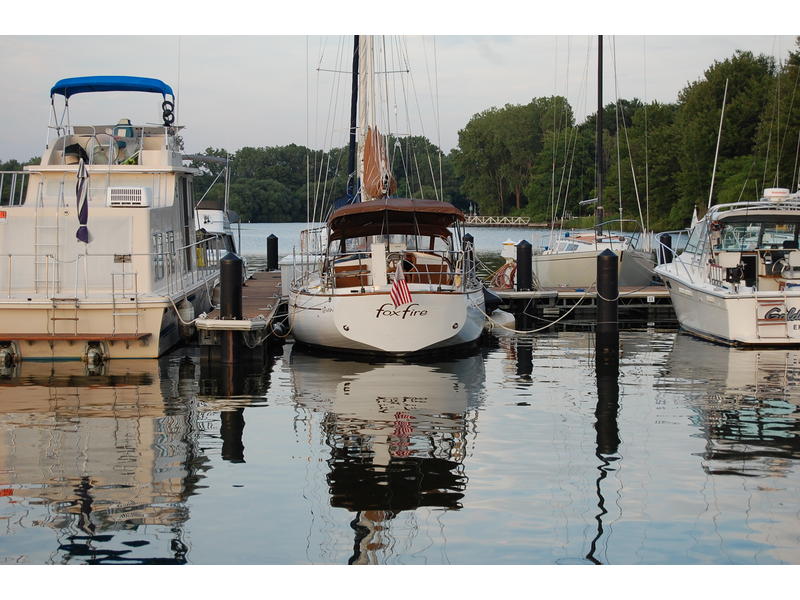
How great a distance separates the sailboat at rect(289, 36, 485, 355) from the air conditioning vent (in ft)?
11.4

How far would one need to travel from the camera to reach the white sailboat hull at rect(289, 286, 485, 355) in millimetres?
18422

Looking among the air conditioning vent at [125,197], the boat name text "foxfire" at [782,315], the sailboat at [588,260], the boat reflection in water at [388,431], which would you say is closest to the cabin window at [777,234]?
the boat name text "foxfire" at [782,315]

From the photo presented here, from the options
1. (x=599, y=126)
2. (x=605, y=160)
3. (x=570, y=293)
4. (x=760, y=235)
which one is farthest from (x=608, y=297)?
(x=605, y=160)

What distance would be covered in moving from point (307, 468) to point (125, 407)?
446cm

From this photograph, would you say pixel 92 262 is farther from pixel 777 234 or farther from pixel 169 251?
pixel 777 234

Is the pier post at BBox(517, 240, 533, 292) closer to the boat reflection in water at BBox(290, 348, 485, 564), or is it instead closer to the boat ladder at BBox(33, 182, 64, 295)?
the boat reflection in water at BBox(290, 348, 485, 564)

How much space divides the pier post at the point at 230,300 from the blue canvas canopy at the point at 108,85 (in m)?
7.02

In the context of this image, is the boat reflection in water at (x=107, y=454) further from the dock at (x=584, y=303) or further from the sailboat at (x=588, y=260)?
the sailboat at (x=588, y=260)

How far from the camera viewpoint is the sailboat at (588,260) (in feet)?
102

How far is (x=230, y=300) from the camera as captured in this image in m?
18.6

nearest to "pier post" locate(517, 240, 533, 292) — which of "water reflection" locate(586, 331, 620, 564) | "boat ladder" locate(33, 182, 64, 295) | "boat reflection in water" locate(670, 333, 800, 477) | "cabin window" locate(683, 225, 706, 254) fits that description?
"cabin window" locate(683, 225, 706, 254)

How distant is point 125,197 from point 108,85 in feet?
16.5

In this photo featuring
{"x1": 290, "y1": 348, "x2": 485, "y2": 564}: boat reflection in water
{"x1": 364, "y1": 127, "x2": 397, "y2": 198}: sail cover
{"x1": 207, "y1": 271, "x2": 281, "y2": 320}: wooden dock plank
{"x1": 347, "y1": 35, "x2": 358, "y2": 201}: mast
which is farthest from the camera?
{"x1": 347, "y1": 35, "x2": 358, "y2": 201}: mast

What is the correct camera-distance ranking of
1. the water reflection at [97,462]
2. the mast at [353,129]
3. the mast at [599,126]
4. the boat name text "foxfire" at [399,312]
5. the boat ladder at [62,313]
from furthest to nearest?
the mast at [599,126]
the mast at [353,129]
the boat name text "foxfire" at [399,312]
the boat ladder at [62,313]
the water reflection at [97,462]
